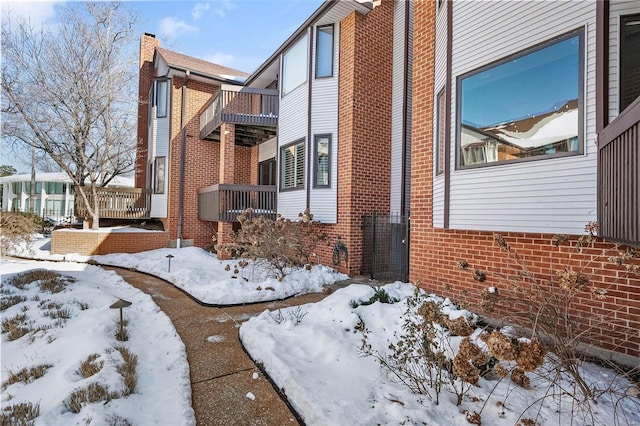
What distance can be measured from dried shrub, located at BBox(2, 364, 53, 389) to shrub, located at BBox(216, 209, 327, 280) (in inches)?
172

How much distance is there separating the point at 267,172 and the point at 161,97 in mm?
6006

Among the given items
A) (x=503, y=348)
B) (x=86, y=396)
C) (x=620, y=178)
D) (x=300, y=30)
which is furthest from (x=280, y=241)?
(x=300, y=30)

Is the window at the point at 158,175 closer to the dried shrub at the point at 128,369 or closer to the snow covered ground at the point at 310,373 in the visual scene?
the snow covered ground at the point at 310,373

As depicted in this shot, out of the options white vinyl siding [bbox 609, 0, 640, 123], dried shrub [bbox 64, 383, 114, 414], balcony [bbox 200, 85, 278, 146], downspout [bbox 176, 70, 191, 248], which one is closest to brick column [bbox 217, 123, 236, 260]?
balcony [bbox 200, 85, 278, 146]

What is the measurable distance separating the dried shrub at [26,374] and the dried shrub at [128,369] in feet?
2.37

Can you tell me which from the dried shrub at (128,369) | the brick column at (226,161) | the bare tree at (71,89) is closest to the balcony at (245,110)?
the brick column at (226,161)

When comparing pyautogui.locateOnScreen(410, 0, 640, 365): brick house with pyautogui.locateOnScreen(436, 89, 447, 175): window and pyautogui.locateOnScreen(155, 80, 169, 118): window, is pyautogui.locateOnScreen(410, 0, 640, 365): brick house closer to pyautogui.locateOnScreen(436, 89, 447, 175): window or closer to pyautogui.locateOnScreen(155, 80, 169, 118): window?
pyautogui.locateOnScreen(436, 89, 447, 175): window

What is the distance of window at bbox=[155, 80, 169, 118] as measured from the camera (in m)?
14.6

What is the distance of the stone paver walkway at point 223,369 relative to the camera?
9.18 feet

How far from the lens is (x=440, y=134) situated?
233 inches

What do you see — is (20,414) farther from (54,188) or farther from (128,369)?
(54,188)

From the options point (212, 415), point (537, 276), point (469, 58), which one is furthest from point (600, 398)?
point (469, 58)

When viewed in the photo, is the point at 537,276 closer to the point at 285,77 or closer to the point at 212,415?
the point at 212,415

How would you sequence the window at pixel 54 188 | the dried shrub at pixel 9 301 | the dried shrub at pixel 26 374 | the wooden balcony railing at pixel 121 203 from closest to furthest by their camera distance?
the dried shrub at pixel 26 374 → the dried shrub at pixel 9 301 → the wooden balcony railing at pixel 121 203 → the window at pixel 54 188
